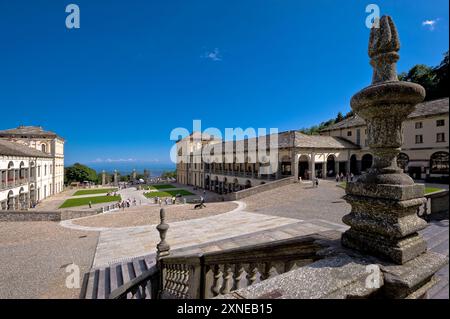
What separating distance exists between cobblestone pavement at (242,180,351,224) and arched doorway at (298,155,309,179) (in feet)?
10.9

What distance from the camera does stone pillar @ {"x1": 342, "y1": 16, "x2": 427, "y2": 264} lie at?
1.87 metres

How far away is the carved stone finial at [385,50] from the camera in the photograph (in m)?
2.11

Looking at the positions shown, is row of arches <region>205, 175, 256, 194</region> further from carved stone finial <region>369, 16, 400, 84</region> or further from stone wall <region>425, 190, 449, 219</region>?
carved stone finial <region>369, 16, 400, 84</region>

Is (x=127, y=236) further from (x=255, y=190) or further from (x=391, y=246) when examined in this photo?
(x=255, y=190)

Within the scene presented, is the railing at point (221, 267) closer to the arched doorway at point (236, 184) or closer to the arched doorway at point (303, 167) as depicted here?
the arched doorway at point (303, 167)

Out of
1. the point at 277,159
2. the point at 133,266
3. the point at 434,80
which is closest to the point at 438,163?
the point at 434,80

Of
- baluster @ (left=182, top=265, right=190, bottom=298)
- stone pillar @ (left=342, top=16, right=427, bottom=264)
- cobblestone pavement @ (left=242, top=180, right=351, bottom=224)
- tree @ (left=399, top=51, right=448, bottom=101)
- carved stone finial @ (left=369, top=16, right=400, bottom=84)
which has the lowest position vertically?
cobblestone pavement @ (left=242, top=180, right=351, bottom=224)

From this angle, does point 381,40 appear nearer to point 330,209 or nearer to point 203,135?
point 330,209

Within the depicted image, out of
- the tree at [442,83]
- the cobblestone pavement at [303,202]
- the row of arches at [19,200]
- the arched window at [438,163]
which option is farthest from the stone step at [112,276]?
the arched window at [438,163]

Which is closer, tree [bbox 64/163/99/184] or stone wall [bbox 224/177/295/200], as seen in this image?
stone wall [bbox 224/177/295/200]

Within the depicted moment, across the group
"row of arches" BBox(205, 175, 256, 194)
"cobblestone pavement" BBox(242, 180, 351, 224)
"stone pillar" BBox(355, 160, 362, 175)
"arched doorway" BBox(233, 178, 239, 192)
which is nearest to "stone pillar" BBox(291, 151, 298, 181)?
"cobblestone pavement" BBox(242, 180, 351, 224)

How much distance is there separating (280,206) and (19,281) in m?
16.4
